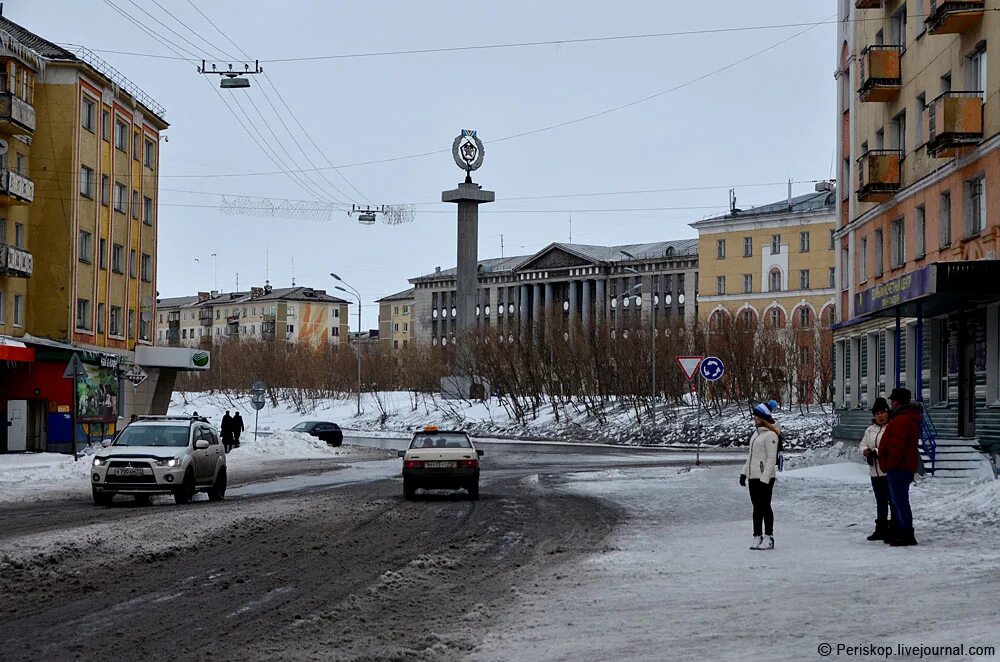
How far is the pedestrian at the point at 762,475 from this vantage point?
15484 millimetres

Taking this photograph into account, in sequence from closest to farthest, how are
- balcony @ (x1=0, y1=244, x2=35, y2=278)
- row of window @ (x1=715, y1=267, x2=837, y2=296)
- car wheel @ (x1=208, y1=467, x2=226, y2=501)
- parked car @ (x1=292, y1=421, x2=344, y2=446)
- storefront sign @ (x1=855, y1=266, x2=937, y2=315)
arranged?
car wheel @ (x1=208, y1=467, x2=226, y2=501)
storefront sign @ (x1=855, y1=266, x2=937, y2=315)
balcony @ (x1=0, y1=244, x2=35, y2=278)
parked car @ (x1=292, y1=421, x2=344, y2=446)
row of window @ (x1=715, y1=267, x2=837, y2=296)

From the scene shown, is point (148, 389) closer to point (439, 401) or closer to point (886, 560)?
point (439, 401)

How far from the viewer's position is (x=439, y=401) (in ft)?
309

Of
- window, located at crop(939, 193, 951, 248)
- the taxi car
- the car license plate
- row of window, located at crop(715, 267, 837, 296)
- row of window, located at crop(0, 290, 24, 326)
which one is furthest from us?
row of window, located at crop(715, 267, 837, 296)

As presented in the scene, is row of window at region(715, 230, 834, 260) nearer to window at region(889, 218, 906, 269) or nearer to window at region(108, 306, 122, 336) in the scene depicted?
window at region(108, 306, 122, 336)

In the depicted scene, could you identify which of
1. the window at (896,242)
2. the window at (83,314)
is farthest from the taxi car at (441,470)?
the window at (83,314)

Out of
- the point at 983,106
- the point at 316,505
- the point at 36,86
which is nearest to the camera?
the point at 316,505

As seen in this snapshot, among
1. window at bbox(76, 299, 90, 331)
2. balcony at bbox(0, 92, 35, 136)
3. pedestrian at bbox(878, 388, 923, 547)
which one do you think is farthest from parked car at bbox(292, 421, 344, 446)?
pedestrian at bbox(878, 388, 923, 547)

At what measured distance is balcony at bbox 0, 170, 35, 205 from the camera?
4656 centimetres

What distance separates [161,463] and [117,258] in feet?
120

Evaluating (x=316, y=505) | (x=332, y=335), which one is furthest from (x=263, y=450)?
(x=332, y=335)

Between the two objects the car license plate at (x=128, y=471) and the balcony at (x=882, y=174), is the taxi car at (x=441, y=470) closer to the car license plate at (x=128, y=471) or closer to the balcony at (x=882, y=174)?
the car license plate at (x=128, y=471)

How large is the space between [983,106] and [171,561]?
22.4 m

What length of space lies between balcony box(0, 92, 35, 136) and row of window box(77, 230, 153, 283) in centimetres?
563
